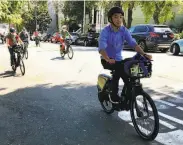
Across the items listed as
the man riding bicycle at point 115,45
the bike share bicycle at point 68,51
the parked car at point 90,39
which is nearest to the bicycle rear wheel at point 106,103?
the man riding bicycle at point 115,45

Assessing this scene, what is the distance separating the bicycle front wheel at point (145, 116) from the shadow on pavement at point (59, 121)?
122 mm

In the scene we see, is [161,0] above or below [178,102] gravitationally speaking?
above

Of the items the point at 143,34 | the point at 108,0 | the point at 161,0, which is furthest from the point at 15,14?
the point at 143,34

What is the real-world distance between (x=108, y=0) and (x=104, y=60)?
33924 mm

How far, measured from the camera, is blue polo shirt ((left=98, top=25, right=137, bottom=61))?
5.72 meters

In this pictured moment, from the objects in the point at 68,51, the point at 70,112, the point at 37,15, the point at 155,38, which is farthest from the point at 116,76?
the point at 37,15

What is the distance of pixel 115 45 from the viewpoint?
5.88 metres

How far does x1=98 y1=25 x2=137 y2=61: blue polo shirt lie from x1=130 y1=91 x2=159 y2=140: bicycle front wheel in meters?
0.94

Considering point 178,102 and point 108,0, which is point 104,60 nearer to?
point 178,102

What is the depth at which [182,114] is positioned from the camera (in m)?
6.62

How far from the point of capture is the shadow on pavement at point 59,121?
5.25 m

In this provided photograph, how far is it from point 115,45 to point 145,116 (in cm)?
131

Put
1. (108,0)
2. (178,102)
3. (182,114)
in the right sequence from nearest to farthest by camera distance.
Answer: (182,114) < (178,102) < (108,0)

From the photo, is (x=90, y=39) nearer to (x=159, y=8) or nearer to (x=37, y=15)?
(x=159, y=8)
